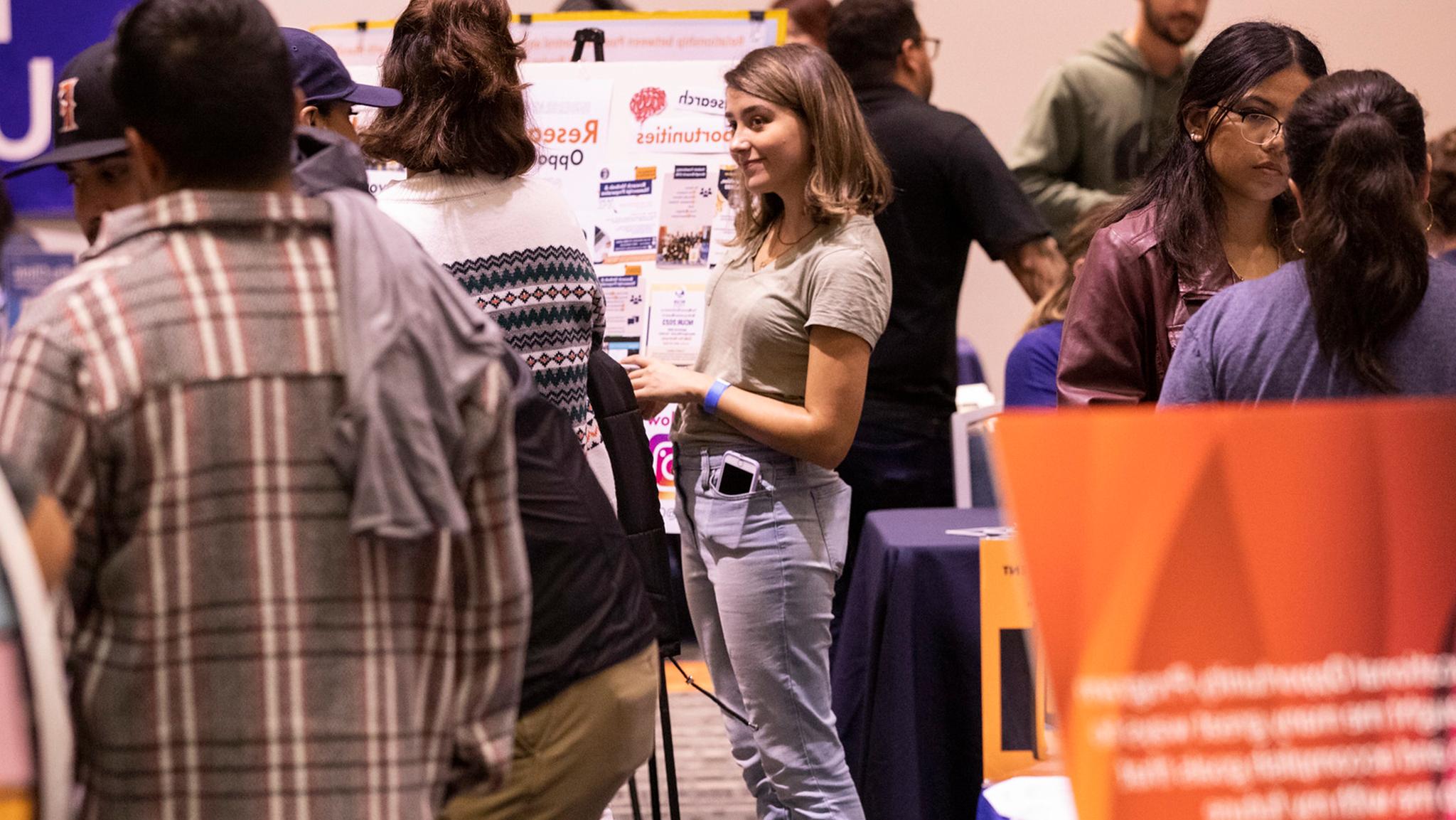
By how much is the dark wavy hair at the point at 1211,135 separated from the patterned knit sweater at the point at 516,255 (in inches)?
32.8

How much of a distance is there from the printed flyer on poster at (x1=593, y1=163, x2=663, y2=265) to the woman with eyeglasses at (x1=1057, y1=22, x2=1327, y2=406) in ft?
5.05

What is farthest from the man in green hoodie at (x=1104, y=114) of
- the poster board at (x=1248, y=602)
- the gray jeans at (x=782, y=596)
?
the poster board at (x=1248, y=602)

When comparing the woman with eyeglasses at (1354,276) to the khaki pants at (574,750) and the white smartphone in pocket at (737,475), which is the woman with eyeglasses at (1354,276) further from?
the white smartphone in pocket at (737,475)

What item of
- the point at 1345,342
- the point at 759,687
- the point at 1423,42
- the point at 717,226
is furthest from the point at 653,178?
the point at 1423,42

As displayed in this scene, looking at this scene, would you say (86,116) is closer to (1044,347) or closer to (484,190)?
(484,190)

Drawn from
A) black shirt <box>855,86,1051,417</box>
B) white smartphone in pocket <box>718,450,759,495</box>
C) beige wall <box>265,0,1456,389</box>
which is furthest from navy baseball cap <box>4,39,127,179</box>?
beige wall <box>265,0,1456,389</box>

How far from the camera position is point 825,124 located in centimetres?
243

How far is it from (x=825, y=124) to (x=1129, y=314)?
2.37ft

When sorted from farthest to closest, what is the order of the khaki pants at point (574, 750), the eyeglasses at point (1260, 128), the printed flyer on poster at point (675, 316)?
the printed flyer on poster at point (675, 316), the eyeglasses at point (1260, 128), the khaki pants at point (574, 750)

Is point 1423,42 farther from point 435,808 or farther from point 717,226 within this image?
point 435,808

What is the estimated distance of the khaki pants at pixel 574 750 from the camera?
152cm

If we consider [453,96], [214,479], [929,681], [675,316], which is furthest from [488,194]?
[675,316]

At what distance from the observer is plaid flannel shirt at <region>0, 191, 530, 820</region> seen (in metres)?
1.12

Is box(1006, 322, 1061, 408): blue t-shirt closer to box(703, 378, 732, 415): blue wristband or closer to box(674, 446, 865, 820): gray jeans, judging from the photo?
box(674, 446, 865, 820): gray jeans
